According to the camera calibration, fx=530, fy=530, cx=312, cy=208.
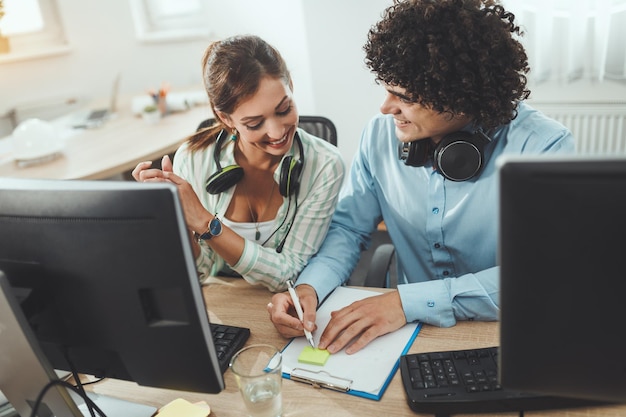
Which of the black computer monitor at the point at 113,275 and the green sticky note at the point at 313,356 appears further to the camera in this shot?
the green sticky note at the point at 313,356

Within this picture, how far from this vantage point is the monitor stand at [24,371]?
71 cm

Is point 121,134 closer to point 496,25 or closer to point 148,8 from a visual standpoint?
point 148,8

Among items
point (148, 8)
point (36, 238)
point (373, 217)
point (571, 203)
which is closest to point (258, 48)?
point (373, 217)

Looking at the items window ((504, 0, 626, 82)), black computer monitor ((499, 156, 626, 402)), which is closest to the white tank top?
black computer monitor ((499, 156, 626, 402))

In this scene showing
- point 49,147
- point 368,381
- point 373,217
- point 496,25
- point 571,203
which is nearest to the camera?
point 571,203

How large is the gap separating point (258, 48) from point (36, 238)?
777 mm

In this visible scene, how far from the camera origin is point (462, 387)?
819mm

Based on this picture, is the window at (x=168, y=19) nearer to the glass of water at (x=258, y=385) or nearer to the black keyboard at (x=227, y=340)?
the black keyboard at (x=227, y=340)

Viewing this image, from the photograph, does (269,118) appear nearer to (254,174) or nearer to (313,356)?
(254,174)

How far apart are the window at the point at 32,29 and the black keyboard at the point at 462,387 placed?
368 cm

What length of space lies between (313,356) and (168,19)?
3.46 metres

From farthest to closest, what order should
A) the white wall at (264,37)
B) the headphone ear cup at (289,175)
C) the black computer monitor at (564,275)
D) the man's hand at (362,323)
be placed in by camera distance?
1. the white wall at (264,37)
2. the headphone ear cup at (289,175)
3. the man's hand at (362,323)
4. the black computer monitor at (564,275)

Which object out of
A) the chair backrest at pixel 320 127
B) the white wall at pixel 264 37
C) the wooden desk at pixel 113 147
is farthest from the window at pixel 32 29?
the chair backrest at pixel 320 127

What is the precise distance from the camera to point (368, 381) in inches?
35.2
